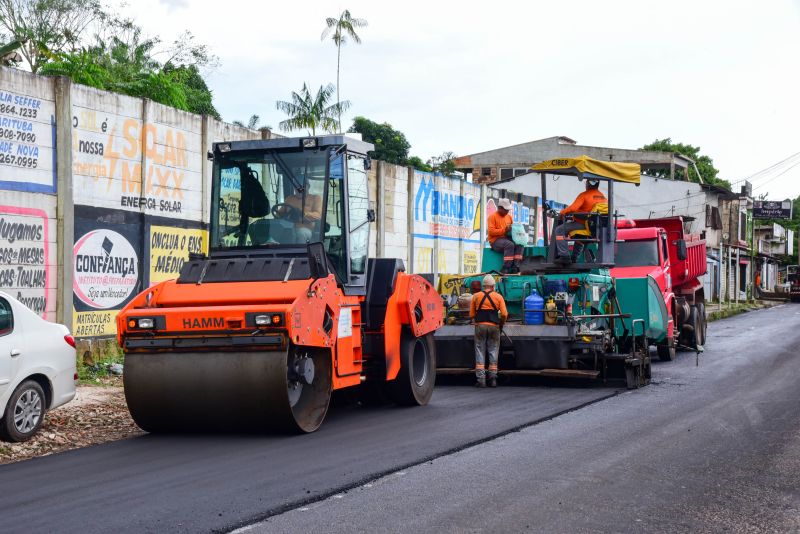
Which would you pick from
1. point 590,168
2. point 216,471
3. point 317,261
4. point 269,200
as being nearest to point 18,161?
point 269,200

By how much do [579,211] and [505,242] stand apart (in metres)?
1.44

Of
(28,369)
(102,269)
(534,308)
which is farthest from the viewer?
(102,269)

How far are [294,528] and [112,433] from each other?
4.68m

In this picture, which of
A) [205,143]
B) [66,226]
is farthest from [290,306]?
[205,143]

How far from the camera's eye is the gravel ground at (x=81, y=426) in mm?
9195

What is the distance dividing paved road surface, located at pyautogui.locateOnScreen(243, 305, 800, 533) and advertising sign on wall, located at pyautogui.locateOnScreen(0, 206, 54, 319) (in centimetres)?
750

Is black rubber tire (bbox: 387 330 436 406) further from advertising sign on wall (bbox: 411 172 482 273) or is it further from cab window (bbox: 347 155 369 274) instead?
advertising sign on wall (bbox: 411 172 482 273)

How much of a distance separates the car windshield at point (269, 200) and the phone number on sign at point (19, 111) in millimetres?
4421

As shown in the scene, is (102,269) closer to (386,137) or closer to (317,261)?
(317,261)

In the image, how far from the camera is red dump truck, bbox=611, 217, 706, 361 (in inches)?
627

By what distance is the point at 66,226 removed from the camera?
14117 millimetres

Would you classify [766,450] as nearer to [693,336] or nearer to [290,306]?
[290,306]

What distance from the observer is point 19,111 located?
13.5 m

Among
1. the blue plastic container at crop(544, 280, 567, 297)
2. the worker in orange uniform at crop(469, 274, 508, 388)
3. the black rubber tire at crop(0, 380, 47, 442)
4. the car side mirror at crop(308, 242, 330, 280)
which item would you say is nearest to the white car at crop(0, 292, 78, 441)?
the black rubber tire at crop(0, 380, 47, 442)
